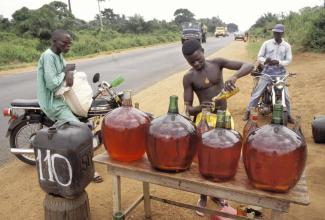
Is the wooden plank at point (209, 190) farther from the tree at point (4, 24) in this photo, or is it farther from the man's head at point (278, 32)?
the tree at point (4, 24)

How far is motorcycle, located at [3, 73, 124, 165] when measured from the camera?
438cm

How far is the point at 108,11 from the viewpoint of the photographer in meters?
59.1

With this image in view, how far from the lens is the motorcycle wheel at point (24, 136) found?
15.0 feet

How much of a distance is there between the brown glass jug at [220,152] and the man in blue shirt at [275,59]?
4.47 meters

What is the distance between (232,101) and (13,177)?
542 centimetres

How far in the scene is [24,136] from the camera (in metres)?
4.69

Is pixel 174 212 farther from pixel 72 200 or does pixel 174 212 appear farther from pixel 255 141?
pixel 255 141

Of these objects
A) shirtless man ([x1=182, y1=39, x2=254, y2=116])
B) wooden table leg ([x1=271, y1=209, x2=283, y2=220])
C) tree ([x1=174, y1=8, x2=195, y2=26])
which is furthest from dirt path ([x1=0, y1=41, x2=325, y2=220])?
tree ([x1=174, y1=8, x2=195, y2=26])

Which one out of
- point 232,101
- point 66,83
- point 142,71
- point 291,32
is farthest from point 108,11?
point 66,83

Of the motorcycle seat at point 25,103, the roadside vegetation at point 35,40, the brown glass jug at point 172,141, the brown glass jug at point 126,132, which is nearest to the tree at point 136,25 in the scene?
the roadside vegetation at point 35,40

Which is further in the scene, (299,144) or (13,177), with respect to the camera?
(13,177)

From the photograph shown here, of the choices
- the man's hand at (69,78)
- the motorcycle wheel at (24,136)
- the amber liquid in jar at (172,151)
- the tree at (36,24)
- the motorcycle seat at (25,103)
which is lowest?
the motorcycle wheel at (24,136)

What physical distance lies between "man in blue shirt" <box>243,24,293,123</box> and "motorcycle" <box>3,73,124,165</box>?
9.86 ft

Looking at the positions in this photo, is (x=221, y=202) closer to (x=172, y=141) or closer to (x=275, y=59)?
(x=172, y=141)
